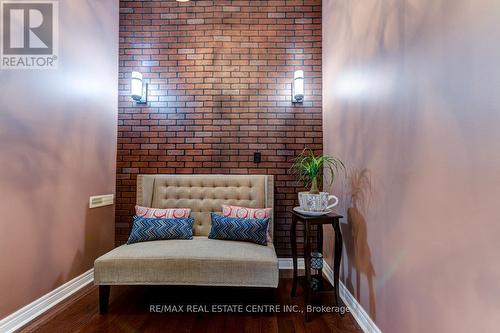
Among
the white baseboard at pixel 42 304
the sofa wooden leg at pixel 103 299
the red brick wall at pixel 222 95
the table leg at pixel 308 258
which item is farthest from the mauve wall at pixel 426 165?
the white baseboard at pixel 42 304

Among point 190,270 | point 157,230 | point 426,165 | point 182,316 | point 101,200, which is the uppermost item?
point 426,165

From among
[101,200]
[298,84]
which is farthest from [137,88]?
[298,84]

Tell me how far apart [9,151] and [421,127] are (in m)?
2.58

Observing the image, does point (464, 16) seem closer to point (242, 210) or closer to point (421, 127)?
point (421, 127)

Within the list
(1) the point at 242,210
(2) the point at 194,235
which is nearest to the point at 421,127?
(1) the point at 242,210

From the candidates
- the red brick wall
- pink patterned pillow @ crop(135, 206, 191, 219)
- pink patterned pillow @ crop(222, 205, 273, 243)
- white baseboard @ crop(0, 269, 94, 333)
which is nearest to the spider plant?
the red brick wall

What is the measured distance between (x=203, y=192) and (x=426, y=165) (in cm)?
218

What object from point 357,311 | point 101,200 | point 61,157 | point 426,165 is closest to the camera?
point 426,165

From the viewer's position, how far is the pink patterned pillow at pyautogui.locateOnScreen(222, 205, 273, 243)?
8.80 feet

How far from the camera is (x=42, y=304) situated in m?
2.08

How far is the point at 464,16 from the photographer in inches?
41.8

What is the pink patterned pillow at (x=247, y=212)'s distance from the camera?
106 inches

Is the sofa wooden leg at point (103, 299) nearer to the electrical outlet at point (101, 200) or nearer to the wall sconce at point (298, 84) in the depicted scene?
A: the electrical outlet at point (101, 200)

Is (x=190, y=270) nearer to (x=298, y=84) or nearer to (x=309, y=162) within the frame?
(x=309, y=162)
